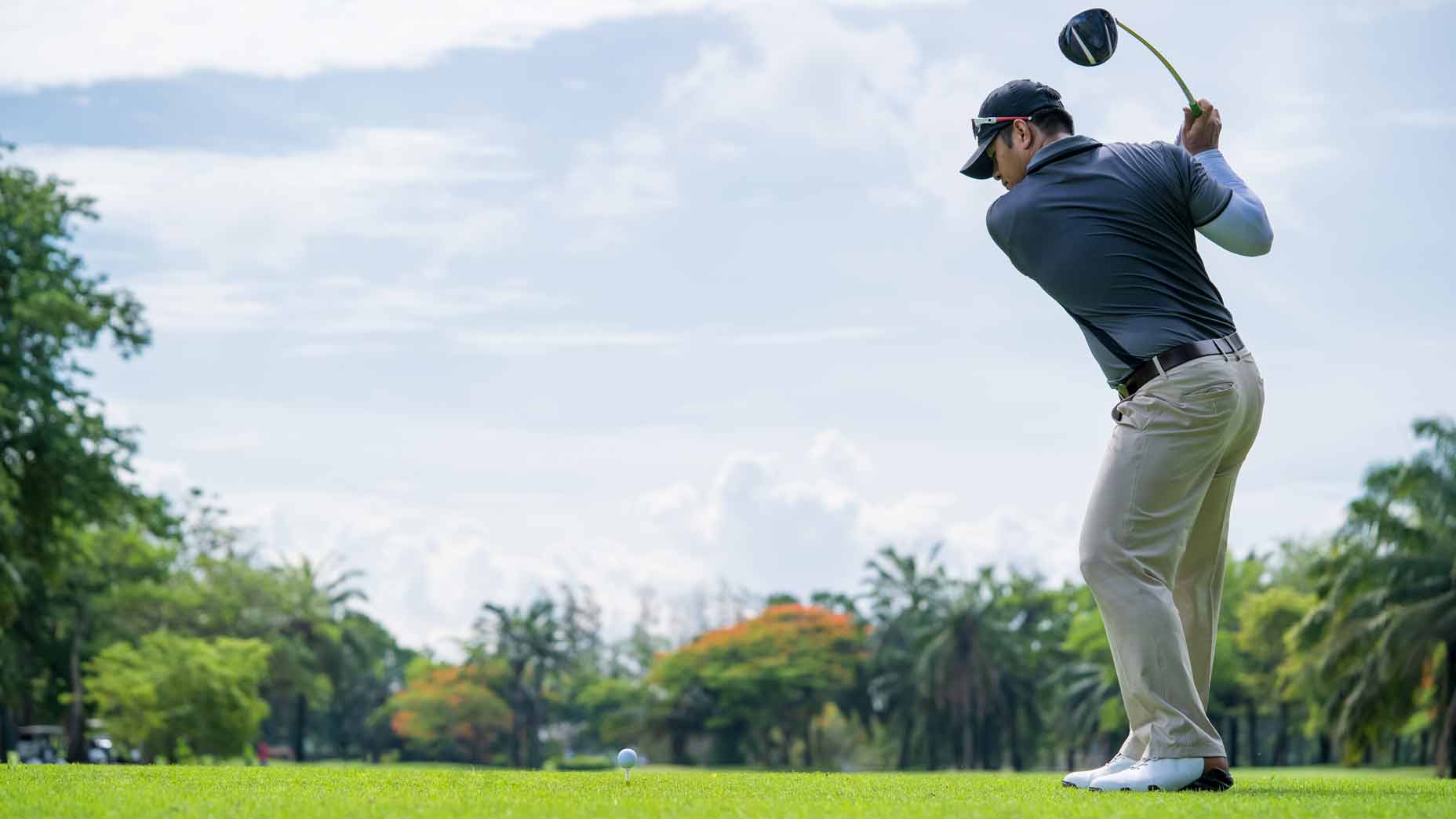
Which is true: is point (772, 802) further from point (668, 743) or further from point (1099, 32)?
point (668, 743)

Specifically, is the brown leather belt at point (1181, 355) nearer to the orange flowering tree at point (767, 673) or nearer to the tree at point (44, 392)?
the tree at point (44, 392)

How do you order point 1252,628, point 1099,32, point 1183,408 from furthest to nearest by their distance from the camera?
point 1252,628 < point 1099,32 < point 1183,408

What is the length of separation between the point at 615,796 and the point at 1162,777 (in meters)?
1.84

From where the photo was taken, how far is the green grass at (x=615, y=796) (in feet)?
12.9

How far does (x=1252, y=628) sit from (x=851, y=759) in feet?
120

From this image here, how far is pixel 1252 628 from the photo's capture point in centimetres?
6844

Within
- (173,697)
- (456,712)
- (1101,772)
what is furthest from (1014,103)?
(456,712)

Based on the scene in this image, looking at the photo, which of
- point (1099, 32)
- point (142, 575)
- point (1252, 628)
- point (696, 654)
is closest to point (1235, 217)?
point (1099, 32)

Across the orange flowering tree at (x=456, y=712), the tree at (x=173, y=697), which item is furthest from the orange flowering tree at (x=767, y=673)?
the tree at (x=173, y=697)

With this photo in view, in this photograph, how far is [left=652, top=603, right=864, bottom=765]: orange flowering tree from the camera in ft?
274

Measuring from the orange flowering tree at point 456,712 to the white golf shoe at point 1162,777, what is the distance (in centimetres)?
9066

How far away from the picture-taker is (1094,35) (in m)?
5.81

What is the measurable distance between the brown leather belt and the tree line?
24.0m

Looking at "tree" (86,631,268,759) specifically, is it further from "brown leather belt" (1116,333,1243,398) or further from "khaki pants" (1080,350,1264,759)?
"brown leather belt" (1116,333,1243,398)
